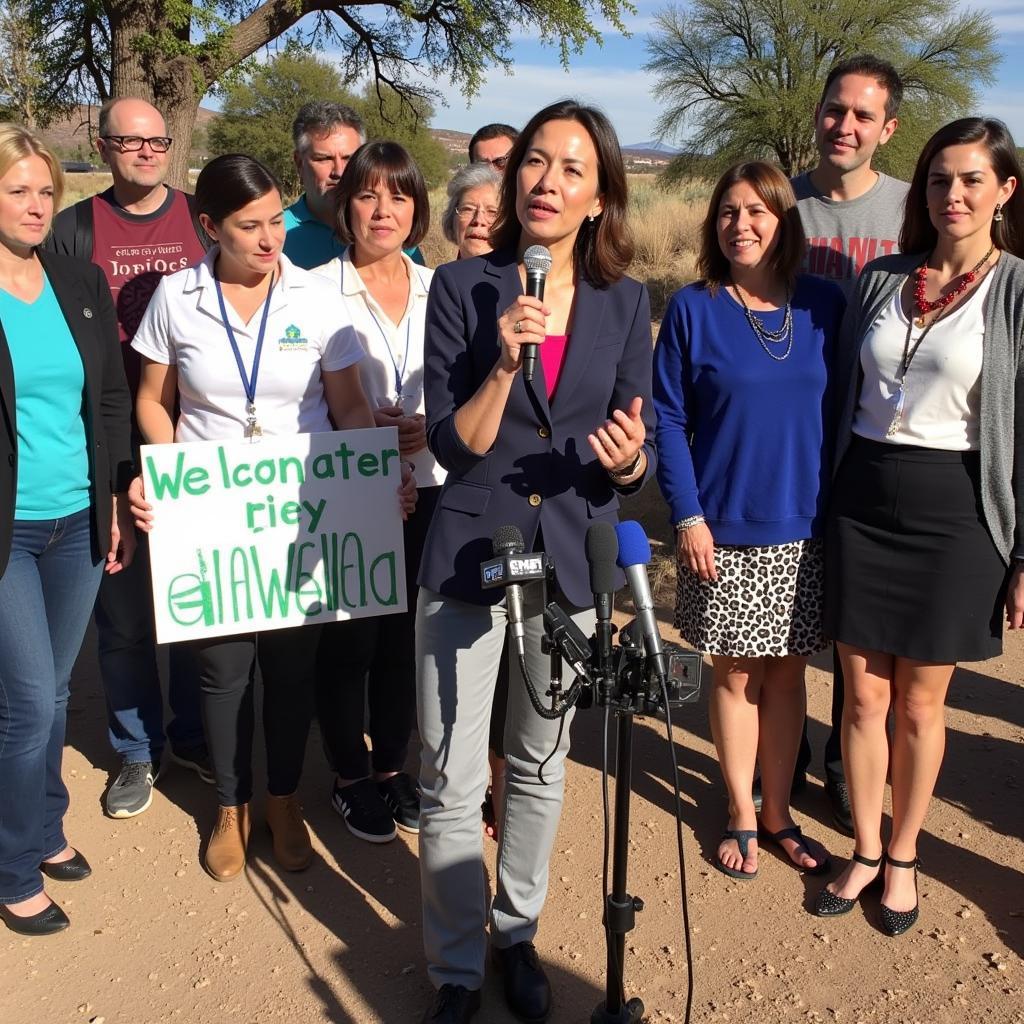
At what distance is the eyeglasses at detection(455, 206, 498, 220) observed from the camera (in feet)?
14.6

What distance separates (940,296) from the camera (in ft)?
11.2

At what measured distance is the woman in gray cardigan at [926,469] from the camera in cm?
332

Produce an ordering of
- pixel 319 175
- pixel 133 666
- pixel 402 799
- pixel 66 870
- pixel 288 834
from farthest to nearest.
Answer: pixel 319 175, pixel 133 666, pixel 402 799, pixel 288 834, pixel 66 870

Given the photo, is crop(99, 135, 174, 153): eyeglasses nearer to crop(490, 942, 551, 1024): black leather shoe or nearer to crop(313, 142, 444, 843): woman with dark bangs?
crop(313, 142, 444, 843): woman with dark bangs

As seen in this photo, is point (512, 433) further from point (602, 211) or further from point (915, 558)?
point (915, 558)

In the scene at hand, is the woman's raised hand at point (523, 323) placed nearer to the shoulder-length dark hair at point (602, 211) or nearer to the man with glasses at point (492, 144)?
the shoulder-length dark hair at point (602, 211)

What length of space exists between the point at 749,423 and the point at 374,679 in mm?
1854

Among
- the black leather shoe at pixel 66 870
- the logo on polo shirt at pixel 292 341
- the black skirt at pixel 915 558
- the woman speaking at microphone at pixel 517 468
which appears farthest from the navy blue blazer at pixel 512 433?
the black leather shoe at pixel 66 870

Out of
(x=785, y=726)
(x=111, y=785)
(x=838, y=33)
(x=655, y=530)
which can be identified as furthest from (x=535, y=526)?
(x=838, y=33)

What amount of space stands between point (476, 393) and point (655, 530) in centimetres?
560

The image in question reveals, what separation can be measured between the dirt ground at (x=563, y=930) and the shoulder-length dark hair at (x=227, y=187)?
2396 millimetres

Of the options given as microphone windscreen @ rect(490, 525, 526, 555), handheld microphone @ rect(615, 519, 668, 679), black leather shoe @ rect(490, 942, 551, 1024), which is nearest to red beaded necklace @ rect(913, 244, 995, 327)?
handheld microphone @ rect(615, 519, 668, 679)

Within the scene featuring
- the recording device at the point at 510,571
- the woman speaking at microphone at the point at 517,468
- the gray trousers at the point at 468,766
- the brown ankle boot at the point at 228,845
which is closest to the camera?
the recording device at the point at 510,571

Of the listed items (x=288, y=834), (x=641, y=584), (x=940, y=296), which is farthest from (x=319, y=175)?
(x=641, y=584)
